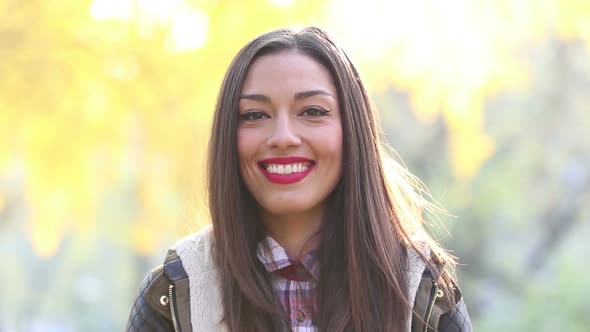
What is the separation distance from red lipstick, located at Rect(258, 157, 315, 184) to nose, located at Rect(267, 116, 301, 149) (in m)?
0.03

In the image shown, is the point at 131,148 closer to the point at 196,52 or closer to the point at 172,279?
the point at 196,52

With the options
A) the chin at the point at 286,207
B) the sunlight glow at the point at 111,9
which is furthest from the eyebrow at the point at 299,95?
the sunlight glow at the point at 111,9

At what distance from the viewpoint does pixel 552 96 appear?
9.73 meters

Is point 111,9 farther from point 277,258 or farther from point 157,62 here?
point 277,258

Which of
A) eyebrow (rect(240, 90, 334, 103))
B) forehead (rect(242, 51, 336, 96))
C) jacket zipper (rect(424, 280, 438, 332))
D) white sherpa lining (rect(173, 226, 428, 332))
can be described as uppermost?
forehead (rect(242, 51, 336, 96))

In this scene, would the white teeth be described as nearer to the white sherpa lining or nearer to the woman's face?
the woman's face

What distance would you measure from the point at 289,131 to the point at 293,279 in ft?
1.18

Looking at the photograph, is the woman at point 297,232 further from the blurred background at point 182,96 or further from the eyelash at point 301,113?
the blurred background at point 182,96

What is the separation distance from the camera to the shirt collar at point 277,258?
7.50 feet

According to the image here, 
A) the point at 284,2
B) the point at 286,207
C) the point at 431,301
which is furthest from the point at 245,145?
the point at 284,2

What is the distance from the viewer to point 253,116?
7.36 feet

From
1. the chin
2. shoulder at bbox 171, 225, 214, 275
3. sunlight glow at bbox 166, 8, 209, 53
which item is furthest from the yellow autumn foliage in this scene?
the chin

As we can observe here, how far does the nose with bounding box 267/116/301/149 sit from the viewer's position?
2182 millimetres

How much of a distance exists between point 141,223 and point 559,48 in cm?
476
